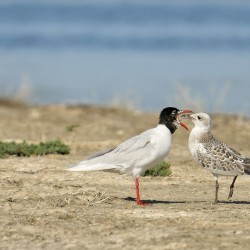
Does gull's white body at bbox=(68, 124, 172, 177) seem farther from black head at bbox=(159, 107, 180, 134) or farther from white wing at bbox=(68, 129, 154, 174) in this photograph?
black head at bbox=(159, 107, 180, 134)

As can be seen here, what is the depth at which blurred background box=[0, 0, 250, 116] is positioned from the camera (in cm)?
2345

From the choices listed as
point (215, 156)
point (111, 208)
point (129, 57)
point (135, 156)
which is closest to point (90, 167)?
point (135, 156)

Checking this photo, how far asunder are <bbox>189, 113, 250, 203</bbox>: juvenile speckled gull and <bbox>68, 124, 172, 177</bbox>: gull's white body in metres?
0.33

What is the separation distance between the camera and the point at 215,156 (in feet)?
32.4

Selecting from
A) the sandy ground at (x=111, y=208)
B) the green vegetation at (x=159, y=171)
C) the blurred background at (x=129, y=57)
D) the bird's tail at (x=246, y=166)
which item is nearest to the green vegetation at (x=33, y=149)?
the sandy ground at (x=111, y=208)

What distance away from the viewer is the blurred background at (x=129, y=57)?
2345cm

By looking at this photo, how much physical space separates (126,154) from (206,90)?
49.2ft

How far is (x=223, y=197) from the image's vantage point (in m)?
10.6

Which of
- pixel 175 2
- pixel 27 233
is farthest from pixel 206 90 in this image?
pixel 175 2

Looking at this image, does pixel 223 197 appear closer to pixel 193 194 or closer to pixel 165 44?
pixel 193 194

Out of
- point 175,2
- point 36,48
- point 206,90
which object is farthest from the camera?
point 175,2

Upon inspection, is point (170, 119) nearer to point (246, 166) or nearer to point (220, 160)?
point (220, 160)

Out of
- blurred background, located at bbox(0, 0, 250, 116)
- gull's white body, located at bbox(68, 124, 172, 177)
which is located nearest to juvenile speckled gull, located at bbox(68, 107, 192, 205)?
gull's white body, located at bbox(68, 124, 172, 177)

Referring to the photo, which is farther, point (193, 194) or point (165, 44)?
point (165, 44)
